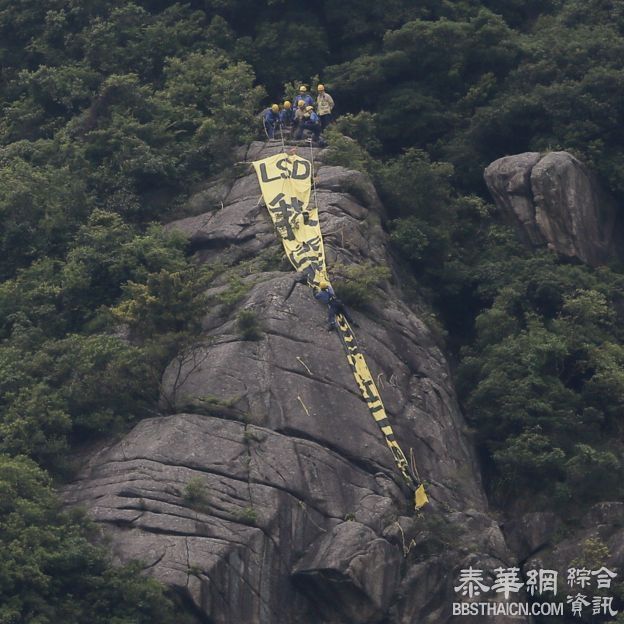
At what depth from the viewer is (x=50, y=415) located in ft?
133

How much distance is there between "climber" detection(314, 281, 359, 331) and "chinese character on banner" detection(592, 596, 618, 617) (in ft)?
24.7

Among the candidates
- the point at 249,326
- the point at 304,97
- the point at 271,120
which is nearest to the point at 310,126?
the point at 271,120

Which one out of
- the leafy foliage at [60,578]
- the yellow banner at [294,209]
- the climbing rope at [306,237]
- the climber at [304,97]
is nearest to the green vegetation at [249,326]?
the climbing rope at [306,237]

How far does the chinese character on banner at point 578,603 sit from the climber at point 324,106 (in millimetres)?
14317

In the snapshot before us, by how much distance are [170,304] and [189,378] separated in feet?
5.51

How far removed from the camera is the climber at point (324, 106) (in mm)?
49000

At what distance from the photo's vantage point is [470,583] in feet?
130

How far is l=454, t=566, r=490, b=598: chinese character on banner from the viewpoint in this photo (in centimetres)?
3966

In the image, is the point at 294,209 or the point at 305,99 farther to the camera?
the point at 305,99

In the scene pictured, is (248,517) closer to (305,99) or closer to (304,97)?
(305,99)

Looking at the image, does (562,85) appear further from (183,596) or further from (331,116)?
(183,596)

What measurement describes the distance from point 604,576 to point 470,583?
8.77 ft

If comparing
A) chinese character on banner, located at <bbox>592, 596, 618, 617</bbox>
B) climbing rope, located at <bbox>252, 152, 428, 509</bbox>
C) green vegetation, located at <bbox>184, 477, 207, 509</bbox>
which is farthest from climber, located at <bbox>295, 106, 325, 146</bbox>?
chinese character on banner, located at <bbox>592, 596, 618, 617</bbox>

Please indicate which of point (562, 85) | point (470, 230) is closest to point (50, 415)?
point (470, 230)
